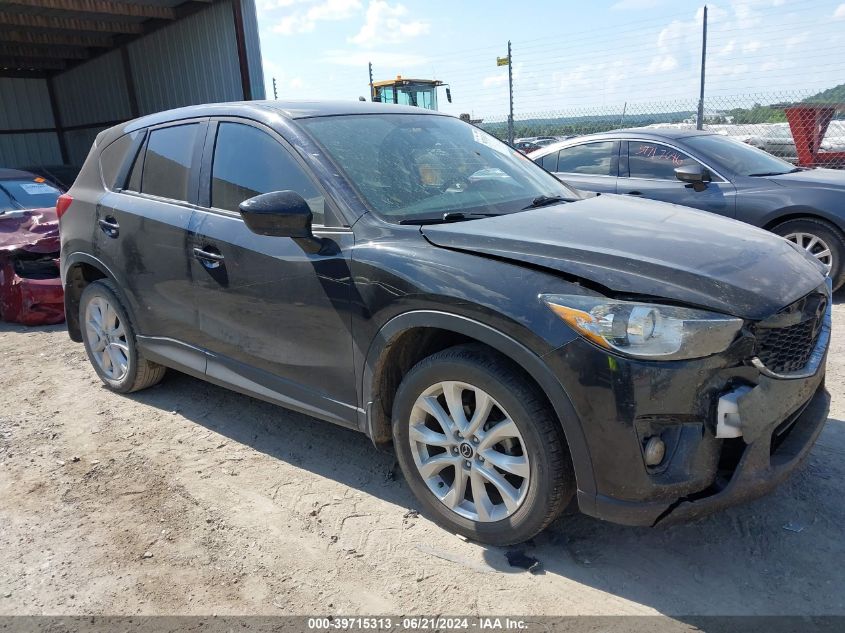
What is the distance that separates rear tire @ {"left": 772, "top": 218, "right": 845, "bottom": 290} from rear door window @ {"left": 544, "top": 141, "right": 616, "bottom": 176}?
1740mm

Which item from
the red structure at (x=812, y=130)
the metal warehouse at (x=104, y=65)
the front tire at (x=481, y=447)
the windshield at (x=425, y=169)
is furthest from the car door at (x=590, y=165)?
the metal warehouse at (x=104, y=65)

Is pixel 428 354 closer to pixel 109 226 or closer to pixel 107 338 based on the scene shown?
pixel 109 226

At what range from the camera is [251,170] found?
339cm

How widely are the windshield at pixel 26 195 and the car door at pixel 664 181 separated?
6735 millimetres

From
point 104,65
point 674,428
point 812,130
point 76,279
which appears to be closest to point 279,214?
point 674,428

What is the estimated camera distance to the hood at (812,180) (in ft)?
20.3

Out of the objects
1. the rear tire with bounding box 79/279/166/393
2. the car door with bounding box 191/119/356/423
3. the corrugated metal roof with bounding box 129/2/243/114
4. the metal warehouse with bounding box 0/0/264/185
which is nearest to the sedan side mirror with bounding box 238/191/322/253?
the car door with bounding box 191/119/356/423

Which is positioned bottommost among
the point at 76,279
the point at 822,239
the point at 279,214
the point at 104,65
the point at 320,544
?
the point at 320,544

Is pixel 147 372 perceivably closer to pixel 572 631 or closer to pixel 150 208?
pixel 150 208

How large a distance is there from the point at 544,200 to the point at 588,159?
4.03 metres

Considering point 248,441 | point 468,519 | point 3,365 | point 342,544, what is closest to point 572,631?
point 468,519

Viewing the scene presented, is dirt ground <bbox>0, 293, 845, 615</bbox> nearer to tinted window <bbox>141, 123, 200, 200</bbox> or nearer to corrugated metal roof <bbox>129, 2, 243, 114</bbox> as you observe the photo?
tinted window <bbox>141, 123, 200, 200</bbox>

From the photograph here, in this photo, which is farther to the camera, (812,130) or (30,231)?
(812,130)

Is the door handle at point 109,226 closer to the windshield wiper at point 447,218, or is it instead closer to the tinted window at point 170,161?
the tinted window at point 170,161
